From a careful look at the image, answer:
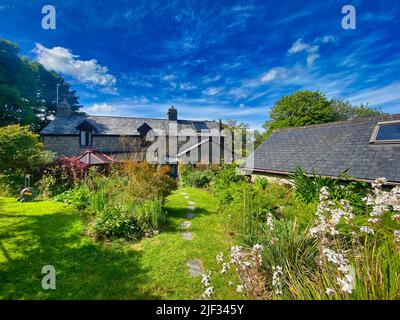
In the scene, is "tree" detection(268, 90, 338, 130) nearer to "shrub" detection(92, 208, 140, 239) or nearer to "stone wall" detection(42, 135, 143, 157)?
"stone wall" detection(42, 135, 143, 157)

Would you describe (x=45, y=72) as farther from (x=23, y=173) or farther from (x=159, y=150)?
(x=23, y=173)

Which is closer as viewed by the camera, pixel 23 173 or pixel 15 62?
pixel 23 173

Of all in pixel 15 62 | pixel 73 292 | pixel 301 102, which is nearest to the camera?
pixel 73 292

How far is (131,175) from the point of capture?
6828 millimetres

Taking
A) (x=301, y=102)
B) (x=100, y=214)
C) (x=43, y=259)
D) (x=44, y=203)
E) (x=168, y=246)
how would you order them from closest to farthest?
(x=43, y=259)
(x=168, y=246)
(x=100, y=214)
(x=44, y=203)
(x=301, y=102)

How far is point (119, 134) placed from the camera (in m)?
20.5

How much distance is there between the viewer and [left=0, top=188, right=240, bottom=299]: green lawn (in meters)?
3.01

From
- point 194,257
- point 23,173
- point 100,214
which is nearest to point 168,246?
point 194,257

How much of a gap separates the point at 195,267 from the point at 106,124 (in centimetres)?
2143

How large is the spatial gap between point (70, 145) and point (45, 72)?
2494 centimetres

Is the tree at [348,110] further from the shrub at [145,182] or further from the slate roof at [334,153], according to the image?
the shrub at [145,182]

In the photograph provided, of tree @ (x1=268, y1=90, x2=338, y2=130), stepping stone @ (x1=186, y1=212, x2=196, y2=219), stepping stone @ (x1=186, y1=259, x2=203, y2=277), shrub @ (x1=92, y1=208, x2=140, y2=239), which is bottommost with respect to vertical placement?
stepping stone @ (x1=186, y1=259, x2=203, y2=277)

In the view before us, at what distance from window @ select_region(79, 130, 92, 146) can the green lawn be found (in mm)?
14655

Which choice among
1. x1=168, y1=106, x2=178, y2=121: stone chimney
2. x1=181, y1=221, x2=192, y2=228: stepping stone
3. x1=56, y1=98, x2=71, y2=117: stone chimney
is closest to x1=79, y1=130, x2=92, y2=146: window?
x1=56, y1=98, x2=71, y2=117: stone chimney
